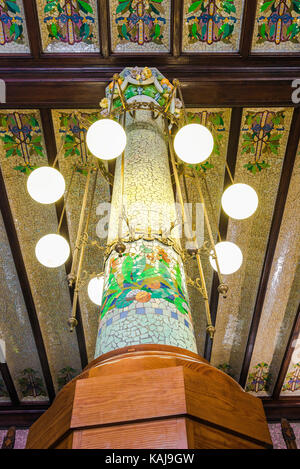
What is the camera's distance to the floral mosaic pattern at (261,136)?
4.27m

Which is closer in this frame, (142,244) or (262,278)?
(142,244)

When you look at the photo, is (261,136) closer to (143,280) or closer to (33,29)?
(33,29)

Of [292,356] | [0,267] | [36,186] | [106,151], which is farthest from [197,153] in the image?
[292,356]

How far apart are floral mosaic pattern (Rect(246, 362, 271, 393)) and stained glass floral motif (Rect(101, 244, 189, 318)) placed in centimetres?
452

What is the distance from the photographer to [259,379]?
629cm

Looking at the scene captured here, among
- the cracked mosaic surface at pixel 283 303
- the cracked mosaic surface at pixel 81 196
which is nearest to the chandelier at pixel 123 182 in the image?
the cracked mosaic surface at pixel 81 196

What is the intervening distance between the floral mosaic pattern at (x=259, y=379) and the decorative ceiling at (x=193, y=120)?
54 millimetres

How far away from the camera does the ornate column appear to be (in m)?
1.88

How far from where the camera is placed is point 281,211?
4.72m

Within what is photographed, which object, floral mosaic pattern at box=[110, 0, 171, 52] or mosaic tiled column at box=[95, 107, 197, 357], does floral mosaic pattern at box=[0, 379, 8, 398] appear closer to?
mosaic tiled column at box=[95, 107, 197, 357]

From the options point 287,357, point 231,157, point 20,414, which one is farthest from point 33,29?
point 20,414

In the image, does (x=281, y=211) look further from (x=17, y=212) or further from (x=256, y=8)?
(x=17, y=212)

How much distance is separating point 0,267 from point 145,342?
379cm

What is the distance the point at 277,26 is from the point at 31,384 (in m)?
5.87
